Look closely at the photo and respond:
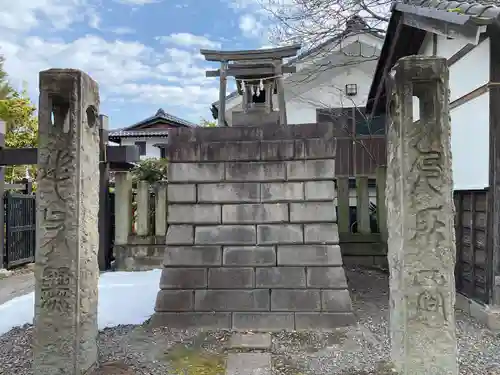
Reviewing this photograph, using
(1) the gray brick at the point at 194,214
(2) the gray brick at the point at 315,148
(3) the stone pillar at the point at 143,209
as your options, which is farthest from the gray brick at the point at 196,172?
(3) the stone pillar at the point at 143,209

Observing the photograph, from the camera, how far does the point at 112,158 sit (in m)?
8.58

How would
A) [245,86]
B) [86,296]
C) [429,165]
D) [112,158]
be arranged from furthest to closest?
[112,158] < [245,86] < [86,296] < [429,165]

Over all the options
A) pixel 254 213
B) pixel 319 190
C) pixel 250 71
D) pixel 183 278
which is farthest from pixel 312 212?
pixel 250 71

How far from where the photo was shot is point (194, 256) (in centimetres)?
511

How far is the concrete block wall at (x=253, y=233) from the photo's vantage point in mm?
4910

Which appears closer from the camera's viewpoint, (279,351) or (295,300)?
(279,351)

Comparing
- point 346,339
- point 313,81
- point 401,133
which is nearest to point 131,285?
point 346,339

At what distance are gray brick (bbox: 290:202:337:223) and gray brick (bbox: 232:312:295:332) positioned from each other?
116cm

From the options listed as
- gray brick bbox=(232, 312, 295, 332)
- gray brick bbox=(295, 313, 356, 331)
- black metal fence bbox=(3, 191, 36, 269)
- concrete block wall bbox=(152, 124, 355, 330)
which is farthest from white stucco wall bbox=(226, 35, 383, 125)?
gray brick bbox=(295, 313, 356, 331)

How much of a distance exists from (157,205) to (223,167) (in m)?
3.74

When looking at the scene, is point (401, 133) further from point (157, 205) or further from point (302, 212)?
point (157, 205)

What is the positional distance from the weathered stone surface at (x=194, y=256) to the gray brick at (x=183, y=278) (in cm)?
7

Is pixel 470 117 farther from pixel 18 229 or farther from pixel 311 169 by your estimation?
pixel 18 229

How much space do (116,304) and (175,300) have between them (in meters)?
1.43
